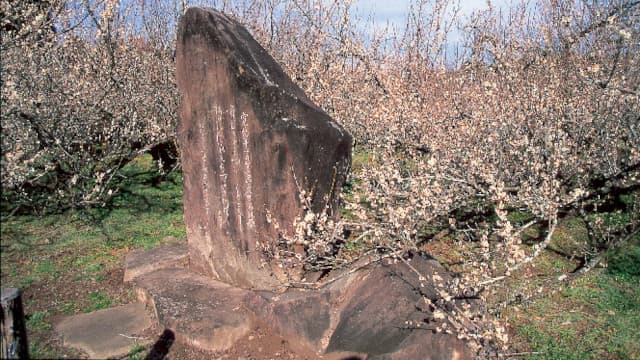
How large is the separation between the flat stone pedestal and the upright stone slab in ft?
1.41

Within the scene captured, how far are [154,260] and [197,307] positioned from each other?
1150 mm

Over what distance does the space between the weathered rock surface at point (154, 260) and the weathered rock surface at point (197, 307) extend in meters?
0.17

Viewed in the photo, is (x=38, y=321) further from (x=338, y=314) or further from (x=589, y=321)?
(x=589, y=321)

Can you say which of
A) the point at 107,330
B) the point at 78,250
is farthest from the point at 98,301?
the point at 78,250

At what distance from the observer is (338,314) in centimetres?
386

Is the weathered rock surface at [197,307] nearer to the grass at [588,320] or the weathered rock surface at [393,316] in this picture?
the weathered rock surface at [393,316]

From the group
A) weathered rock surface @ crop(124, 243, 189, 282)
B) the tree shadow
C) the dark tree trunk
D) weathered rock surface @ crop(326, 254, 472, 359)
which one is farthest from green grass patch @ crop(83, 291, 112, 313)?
weathered rock surface @ crop(326, 254, 472, 359)

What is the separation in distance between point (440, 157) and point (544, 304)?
6.52ft

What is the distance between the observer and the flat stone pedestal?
340cm

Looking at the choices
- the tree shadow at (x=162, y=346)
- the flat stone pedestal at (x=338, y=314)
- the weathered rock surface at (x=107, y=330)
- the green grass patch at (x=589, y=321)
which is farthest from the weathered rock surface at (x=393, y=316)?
the weathered rock surface at (x=107, y=330)

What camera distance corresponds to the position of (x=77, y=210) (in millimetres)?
5980

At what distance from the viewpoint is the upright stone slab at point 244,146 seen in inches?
164

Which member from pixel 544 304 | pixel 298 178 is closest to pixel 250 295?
pixel 298 178

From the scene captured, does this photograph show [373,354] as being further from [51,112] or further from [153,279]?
[51,112]
